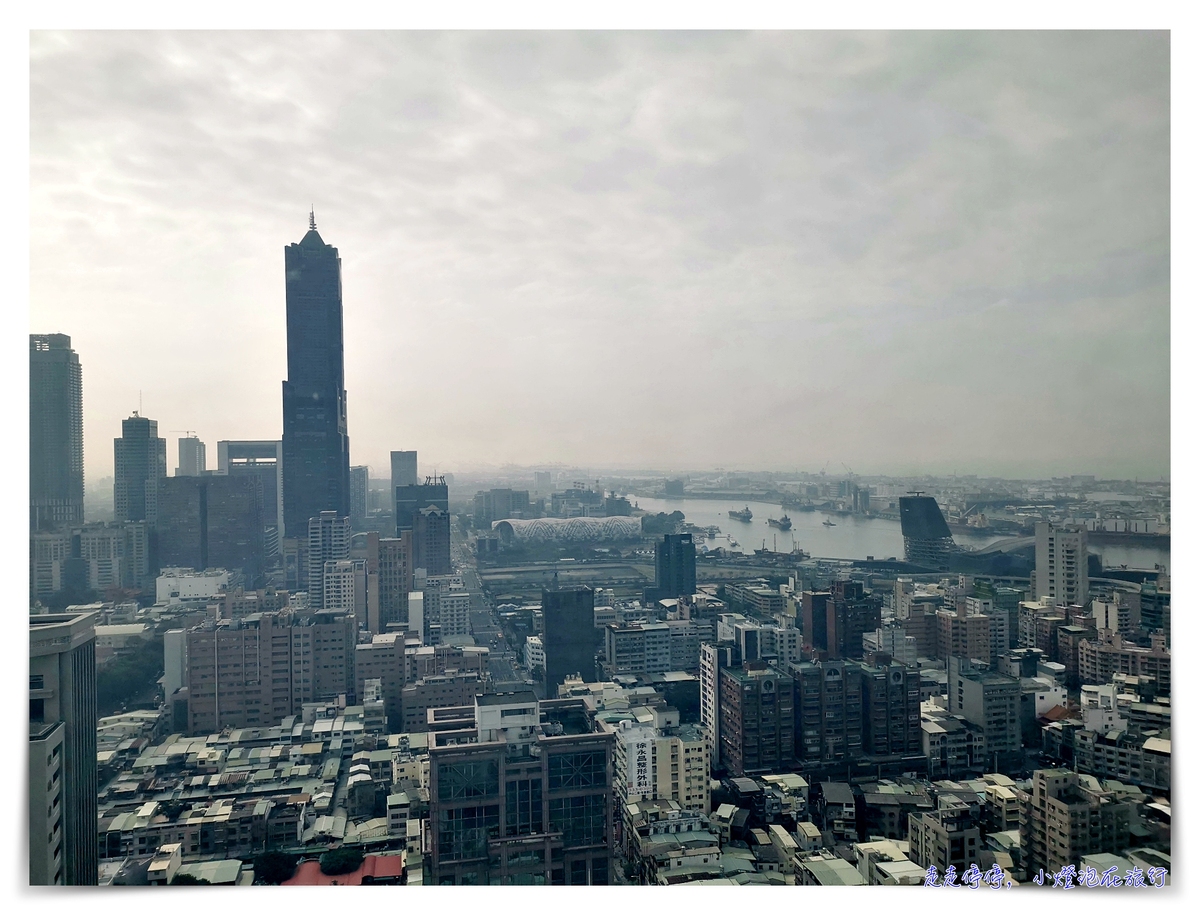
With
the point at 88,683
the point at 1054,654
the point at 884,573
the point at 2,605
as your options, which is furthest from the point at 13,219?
the point at 1054,654

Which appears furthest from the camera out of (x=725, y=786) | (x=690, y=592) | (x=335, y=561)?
(x=335, y=561)

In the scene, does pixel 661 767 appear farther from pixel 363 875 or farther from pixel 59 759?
pixel 59 759

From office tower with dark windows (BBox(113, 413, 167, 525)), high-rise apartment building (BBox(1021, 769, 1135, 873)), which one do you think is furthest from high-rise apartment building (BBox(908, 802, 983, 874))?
office tower with dark windows (BBox(113, 413, 167, 525))

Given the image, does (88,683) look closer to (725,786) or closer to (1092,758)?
(725,786)

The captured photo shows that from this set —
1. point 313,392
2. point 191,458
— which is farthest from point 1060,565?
point 191,458

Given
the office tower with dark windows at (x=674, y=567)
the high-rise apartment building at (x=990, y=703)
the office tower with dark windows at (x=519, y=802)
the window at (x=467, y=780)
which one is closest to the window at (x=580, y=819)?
the office tower with dark windows at (x=519, y=802)

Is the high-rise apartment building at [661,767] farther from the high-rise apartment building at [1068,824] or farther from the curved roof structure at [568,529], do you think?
the curved roof structure at [568,529]
